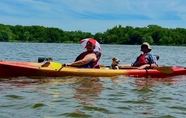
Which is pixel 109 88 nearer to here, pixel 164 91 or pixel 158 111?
pixel 164 91

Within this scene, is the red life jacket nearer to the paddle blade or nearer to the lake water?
the paddle blade

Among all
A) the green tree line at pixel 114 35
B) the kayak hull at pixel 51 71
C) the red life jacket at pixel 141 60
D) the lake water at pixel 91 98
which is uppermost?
the green tree line at pixel 114 35

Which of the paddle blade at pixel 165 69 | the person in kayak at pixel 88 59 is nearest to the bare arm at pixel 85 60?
the person in kayak at pixel 88 59

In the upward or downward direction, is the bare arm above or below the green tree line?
below

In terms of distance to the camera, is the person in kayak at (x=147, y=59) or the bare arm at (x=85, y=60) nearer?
the bare arm at (x=85, y=60)

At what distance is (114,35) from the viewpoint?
91625mm

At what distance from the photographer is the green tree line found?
287 feet

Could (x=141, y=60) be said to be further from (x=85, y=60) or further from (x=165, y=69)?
(x=85, y=60)

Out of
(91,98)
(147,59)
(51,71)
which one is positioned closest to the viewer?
(91,98)

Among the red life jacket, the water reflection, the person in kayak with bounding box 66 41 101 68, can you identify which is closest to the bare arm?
the person in kayak with bounding box 66 41 101 68

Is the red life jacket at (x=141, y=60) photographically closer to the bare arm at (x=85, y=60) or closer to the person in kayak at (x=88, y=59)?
the person in kayak at (x=88, y=59)

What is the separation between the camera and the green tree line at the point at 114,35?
3440 inches

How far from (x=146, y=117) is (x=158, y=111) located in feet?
1.55

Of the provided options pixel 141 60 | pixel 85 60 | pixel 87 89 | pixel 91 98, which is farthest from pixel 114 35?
pixel 91 98
